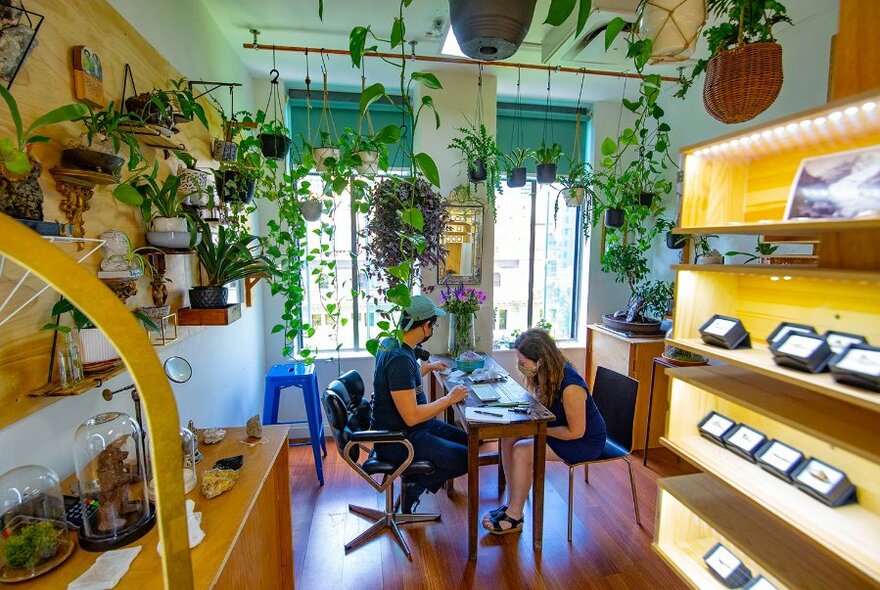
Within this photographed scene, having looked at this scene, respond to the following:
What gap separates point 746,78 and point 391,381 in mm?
1931

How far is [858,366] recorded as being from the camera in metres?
0.96

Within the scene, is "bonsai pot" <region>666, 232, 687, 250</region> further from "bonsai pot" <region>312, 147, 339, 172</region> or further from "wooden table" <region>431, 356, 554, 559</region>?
"bonsai pot" <region>312, 147, 339, 172</region>

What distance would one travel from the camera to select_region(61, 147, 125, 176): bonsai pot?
1.09 metres

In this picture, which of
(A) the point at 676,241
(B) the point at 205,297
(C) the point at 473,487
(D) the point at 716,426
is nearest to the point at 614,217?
(A) the point at 676,241

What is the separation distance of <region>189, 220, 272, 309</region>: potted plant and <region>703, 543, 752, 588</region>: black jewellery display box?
220cm

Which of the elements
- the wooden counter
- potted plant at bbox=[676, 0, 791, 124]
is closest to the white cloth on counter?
the wooden counter

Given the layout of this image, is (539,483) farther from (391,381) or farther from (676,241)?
(676,241)

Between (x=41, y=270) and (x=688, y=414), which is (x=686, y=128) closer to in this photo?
(x=688, y=414)

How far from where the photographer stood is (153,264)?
159cm

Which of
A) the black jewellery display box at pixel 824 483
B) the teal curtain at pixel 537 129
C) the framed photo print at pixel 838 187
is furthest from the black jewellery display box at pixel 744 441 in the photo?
the teal curtain at pixel 537 129

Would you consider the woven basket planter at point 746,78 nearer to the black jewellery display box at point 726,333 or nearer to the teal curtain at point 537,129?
the black jewellery display box at point 726,333

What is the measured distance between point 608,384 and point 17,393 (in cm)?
268

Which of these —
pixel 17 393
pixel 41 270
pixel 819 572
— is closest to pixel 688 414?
pixel 819 572

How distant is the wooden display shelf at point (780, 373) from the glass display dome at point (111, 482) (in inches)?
70.6
